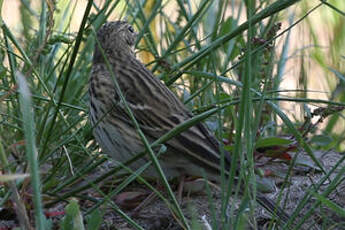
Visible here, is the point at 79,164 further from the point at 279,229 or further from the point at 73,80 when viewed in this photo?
the point at 279,229

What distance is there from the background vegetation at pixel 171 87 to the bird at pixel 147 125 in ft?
0.26

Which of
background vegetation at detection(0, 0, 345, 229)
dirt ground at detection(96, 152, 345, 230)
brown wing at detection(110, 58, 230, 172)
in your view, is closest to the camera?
background vegetation at detection(0, 0, 345, 229)

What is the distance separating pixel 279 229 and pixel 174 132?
58 cm

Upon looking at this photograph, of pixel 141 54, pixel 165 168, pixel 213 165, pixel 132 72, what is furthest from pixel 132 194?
pixel 141 54

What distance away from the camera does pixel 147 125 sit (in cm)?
283

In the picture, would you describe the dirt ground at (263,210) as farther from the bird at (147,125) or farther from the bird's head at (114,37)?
the bird's head at (114,37)

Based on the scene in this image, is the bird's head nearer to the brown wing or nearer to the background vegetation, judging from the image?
the background vegetation

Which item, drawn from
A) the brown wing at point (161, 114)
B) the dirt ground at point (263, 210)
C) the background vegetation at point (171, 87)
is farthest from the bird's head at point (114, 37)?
the dirt ground at point (263, 210)

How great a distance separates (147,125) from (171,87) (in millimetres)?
613

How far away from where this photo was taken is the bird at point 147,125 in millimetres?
2668

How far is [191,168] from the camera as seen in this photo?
2734 millimetres

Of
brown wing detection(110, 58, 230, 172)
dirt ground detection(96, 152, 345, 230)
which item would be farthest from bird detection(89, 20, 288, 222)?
dirt ground detection(96, 152, 345, 230)

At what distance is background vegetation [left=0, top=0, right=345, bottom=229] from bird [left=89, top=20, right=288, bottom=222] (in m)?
0.08

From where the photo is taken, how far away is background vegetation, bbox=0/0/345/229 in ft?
6.34
